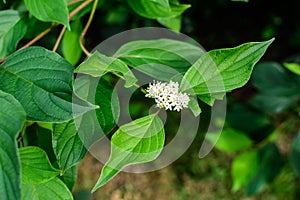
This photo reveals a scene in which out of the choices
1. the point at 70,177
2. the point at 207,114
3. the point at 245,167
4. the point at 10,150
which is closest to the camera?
the point at 10,150

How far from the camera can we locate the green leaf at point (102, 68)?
591 mm

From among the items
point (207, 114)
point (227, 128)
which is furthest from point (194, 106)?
point (207, 114)

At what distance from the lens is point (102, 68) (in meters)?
0.60

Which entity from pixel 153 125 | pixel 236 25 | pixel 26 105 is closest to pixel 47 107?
pixel 26 105

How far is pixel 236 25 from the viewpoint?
2.02 meters

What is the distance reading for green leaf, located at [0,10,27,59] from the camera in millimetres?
811

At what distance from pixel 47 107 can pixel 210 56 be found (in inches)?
8.1

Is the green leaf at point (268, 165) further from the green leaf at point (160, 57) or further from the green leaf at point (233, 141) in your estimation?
the green leaf at point (160, 57)

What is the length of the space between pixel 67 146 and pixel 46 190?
0.25 ft

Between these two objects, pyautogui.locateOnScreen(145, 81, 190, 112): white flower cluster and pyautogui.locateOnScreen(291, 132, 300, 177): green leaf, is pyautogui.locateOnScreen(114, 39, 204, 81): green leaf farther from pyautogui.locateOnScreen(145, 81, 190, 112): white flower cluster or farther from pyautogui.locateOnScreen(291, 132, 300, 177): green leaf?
pyautogui.locateOnScreen(291, 132, 300, 177): green leaf

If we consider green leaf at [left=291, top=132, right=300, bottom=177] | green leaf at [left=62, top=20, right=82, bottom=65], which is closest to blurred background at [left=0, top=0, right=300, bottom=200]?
→ green leaf at [left=291, top=132, right=300, bottom=177]

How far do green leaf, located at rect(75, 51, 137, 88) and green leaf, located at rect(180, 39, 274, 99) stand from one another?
0.07 metres

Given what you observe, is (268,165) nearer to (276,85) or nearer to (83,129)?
(276,85)

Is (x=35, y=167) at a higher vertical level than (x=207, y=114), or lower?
higher
